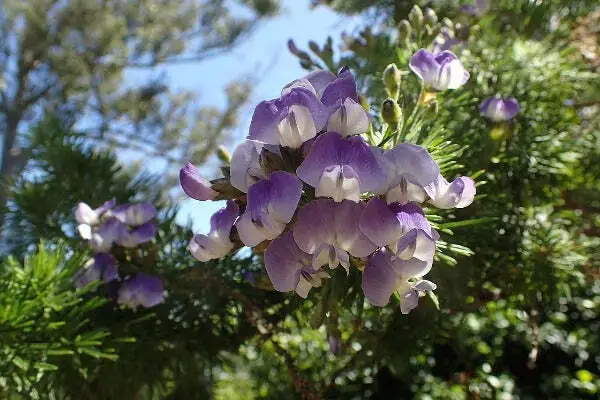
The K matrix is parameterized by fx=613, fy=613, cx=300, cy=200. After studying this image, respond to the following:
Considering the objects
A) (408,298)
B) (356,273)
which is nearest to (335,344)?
(356,273)

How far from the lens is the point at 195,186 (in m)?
0.43

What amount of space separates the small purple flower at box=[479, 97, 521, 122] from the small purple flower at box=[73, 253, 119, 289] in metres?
0.47

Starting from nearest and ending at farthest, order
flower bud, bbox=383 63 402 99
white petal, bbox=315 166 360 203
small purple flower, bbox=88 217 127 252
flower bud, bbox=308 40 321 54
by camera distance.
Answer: white petal, bbox=315 166 360 203 → flower bud, bbox=383 63 402 99 → small purple flower, bbox=88 217 127 252 → flower bud, bbox=308 40 321 54

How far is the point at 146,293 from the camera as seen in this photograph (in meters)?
0.70

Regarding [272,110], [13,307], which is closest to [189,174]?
[272,110]

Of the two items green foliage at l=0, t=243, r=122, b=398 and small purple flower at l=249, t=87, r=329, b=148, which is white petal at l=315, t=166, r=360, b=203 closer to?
small purple flower at l=249, t=87, r=329, b=148

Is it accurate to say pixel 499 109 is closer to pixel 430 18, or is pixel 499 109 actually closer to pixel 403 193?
pixel 430 18

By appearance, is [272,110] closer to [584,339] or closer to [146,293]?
[146,293]

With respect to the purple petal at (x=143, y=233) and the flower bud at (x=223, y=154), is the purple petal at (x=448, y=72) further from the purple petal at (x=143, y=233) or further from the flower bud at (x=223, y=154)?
the purple petal at (x=143, y=233)

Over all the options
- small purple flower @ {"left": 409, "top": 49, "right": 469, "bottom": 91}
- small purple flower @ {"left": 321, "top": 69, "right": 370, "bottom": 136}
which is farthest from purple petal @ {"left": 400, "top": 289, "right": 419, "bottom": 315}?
small purple flower @ {"left": 409, "top": 49, "right": 469, "bottom": 91}

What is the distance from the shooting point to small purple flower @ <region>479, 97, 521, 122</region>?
2.30 ft

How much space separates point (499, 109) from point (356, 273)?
32 cm

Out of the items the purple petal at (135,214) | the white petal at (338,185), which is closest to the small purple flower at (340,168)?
the white petal at (338,185)

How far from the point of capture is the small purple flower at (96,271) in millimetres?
706
